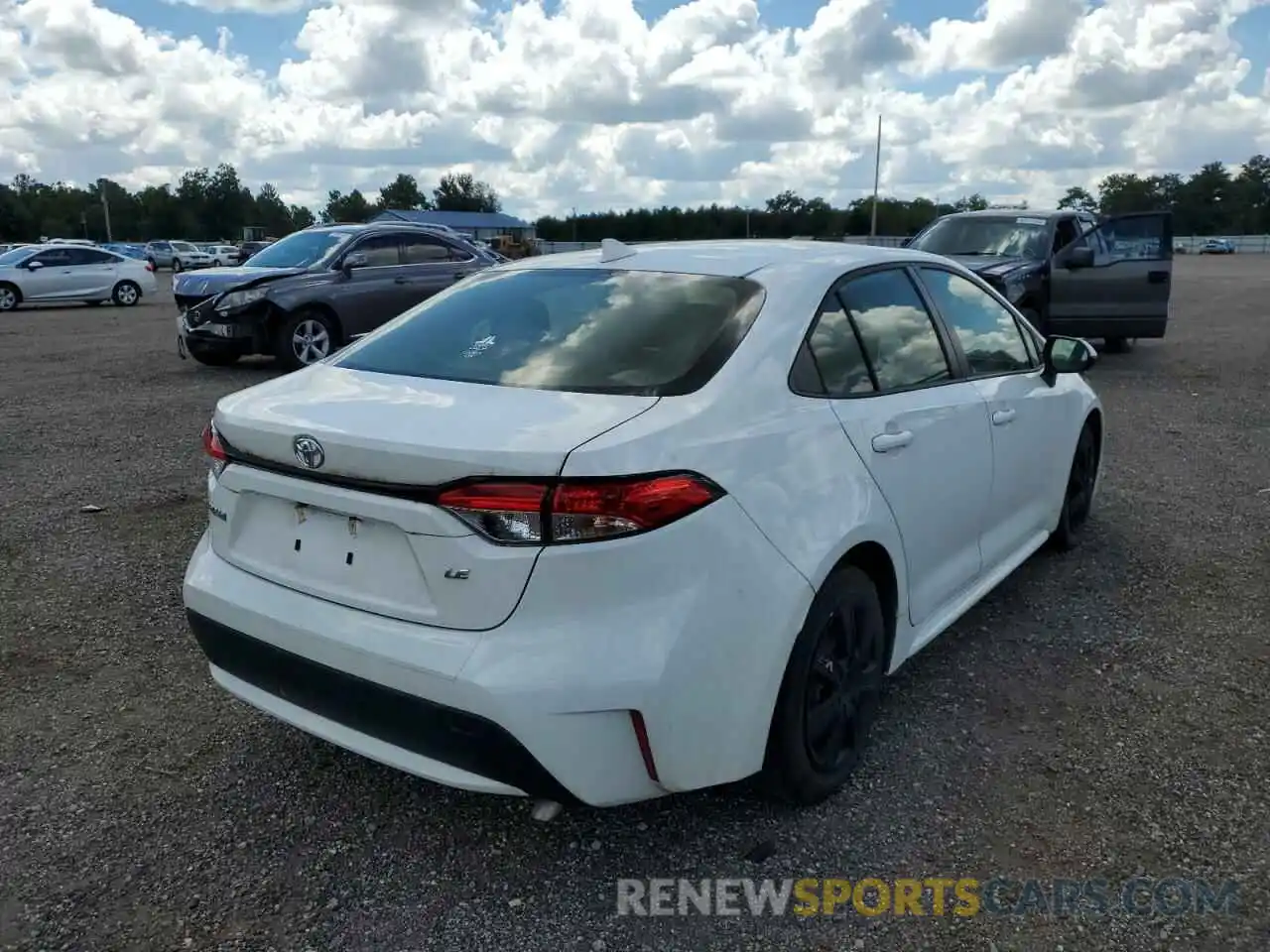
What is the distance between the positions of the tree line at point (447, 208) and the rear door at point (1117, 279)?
65008 mm

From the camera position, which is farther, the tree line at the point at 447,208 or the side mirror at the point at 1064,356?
the tree line at the point at 447,208

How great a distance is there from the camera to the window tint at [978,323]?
12.9 ft

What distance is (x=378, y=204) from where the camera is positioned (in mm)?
116125

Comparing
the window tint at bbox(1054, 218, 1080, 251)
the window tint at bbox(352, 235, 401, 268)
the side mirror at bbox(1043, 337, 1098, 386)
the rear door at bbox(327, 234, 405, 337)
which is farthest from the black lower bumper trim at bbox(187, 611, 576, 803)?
the window tint at bbox(1054, 218, 1080, 251)

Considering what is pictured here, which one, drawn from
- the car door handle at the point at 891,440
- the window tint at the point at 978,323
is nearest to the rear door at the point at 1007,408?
the window tint at the point at 978,323

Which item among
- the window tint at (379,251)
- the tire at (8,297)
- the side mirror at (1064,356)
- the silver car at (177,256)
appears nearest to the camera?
the side mirror at (1064,356)

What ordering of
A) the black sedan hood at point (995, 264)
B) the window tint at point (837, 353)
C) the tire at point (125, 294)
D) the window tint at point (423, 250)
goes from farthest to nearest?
the tire at point (125, 294) → the window tint at point (423, 250) → the black sedan hood at point (995, 264) → the window tint at point (837, 353)

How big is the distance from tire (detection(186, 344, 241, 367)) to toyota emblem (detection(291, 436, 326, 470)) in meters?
9.49

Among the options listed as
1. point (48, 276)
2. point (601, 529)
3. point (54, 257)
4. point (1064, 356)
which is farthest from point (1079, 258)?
point (54, 257)

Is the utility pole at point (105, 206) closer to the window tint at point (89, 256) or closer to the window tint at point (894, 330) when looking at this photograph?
the window tint at point (89, 256)

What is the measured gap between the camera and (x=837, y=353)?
3.13 meters

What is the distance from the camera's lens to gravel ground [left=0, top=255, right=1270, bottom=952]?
2516 millimetres

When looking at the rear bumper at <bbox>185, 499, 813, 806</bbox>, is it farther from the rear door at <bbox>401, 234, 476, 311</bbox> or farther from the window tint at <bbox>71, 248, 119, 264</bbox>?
the window tint at <bbox>71, 248, 119, 264</bbox>

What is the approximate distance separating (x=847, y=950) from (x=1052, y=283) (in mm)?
10308
